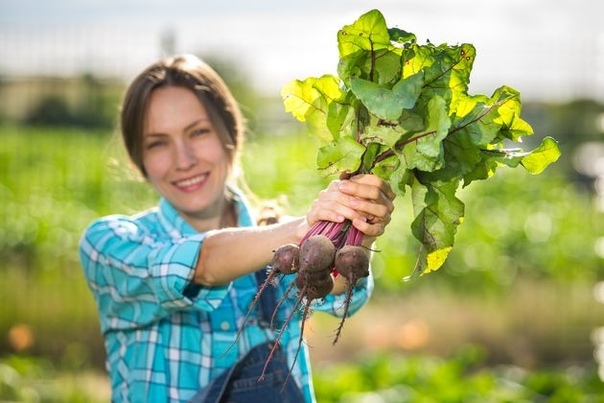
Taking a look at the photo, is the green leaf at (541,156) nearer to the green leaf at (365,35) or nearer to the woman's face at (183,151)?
the green leaf at (365,35)

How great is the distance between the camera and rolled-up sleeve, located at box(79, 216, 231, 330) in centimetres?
285

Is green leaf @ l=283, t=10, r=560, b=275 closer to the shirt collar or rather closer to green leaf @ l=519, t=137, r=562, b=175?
green leaf @ l=519, t=137, r=562, b=175

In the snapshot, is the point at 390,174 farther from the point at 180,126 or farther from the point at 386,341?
the point at 386,341

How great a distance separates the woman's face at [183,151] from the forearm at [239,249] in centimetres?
40

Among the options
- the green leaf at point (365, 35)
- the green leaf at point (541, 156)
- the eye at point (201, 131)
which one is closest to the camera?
the green leaf at point (365, 35)

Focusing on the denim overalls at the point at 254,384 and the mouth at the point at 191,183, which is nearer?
the denim overalls at the point at 254,384

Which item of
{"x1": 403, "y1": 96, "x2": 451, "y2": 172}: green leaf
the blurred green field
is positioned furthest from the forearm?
the blurred green field

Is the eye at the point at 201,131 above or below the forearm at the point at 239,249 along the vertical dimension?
above

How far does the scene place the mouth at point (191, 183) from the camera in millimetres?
3246

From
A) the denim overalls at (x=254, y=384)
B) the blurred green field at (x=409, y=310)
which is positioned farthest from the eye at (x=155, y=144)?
the blurred green field at (x=409, y=310)

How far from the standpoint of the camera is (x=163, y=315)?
299 centimetres

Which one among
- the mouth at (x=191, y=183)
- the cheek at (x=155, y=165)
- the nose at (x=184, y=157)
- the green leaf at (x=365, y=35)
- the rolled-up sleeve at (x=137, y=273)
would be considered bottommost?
the rolled-up sleeve at (x=137, y=273)

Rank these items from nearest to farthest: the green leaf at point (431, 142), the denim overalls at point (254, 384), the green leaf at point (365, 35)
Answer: the green leaf at point (431, 142)
the green leaf at point (365, 35)
the denim overalls at point (254, 384)

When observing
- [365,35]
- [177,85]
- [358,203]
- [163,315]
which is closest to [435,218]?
[358,203]
